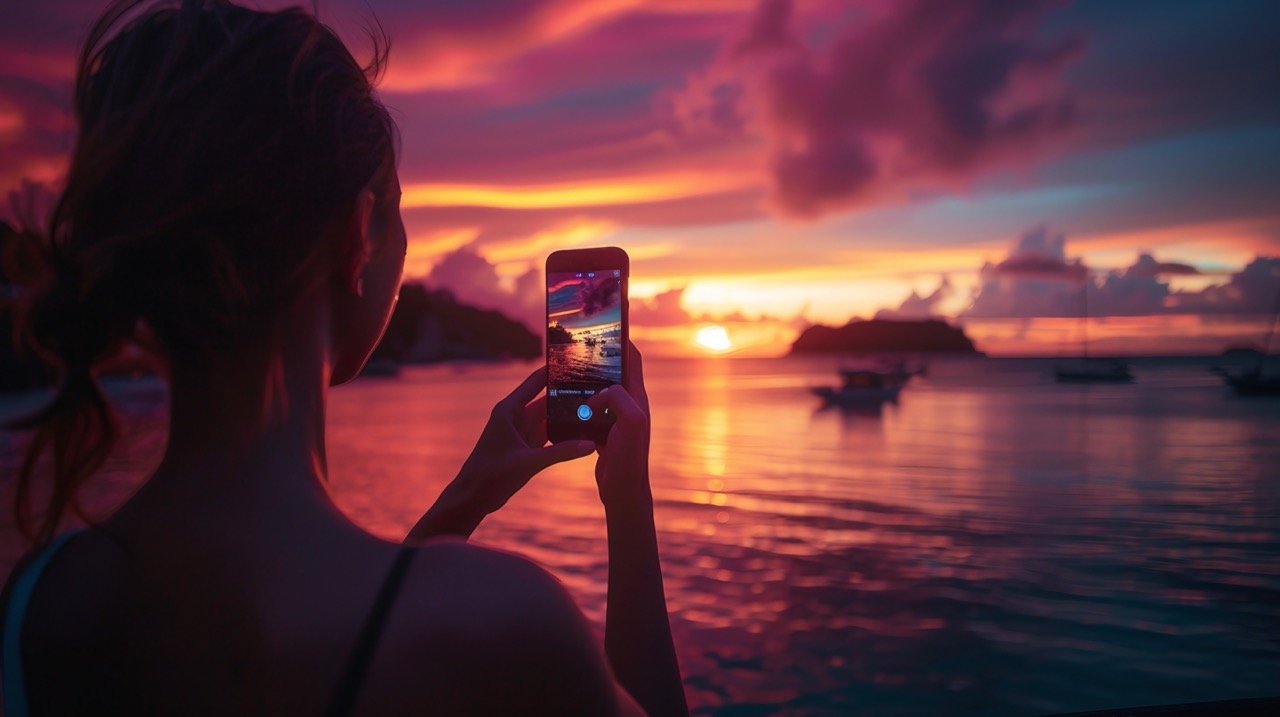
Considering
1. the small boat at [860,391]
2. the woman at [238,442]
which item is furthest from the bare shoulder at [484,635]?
the small boat at [860,391]

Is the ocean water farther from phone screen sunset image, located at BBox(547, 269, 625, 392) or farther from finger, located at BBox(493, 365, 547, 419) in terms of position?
finger, located at BBox(493, 365, 547, 419)

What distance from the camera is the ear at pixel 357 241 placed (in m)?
0.75

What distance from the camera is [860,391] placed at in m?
41.0

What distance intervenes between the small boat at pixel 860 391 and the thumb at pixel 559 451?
41.3 meters

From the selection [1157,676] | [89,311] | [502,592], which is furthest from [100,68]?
[1157,676]

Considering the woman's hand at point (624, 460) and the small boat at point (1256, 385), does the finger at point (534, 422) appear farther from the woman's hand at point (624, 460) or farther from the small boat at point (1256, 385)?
the small boat at point (1256, 385)

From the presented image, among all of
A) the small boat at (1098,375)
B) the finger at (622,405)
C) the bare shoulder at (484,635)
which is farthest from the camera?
the small boat at (1098,375)

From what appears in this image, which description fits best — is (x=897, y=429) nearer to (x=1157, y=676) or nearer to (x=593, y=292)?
(x=1157, y=676)

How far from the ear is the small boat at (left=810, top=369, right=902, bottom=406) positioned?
137 ft

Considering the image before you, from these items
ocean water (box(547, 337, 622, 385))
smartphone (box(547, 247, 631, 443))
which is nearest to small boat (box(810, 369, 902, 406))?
smartphone (box(547, 247, 631, 443))

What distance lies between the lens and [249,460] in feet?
2.40

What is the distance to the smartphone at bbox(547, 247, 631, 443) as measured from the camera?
4.91 ft

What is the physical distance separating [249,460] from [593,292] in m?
1.07

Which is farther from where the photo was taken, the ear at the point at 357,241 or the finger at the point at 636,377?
the finger at the point at 636,377
